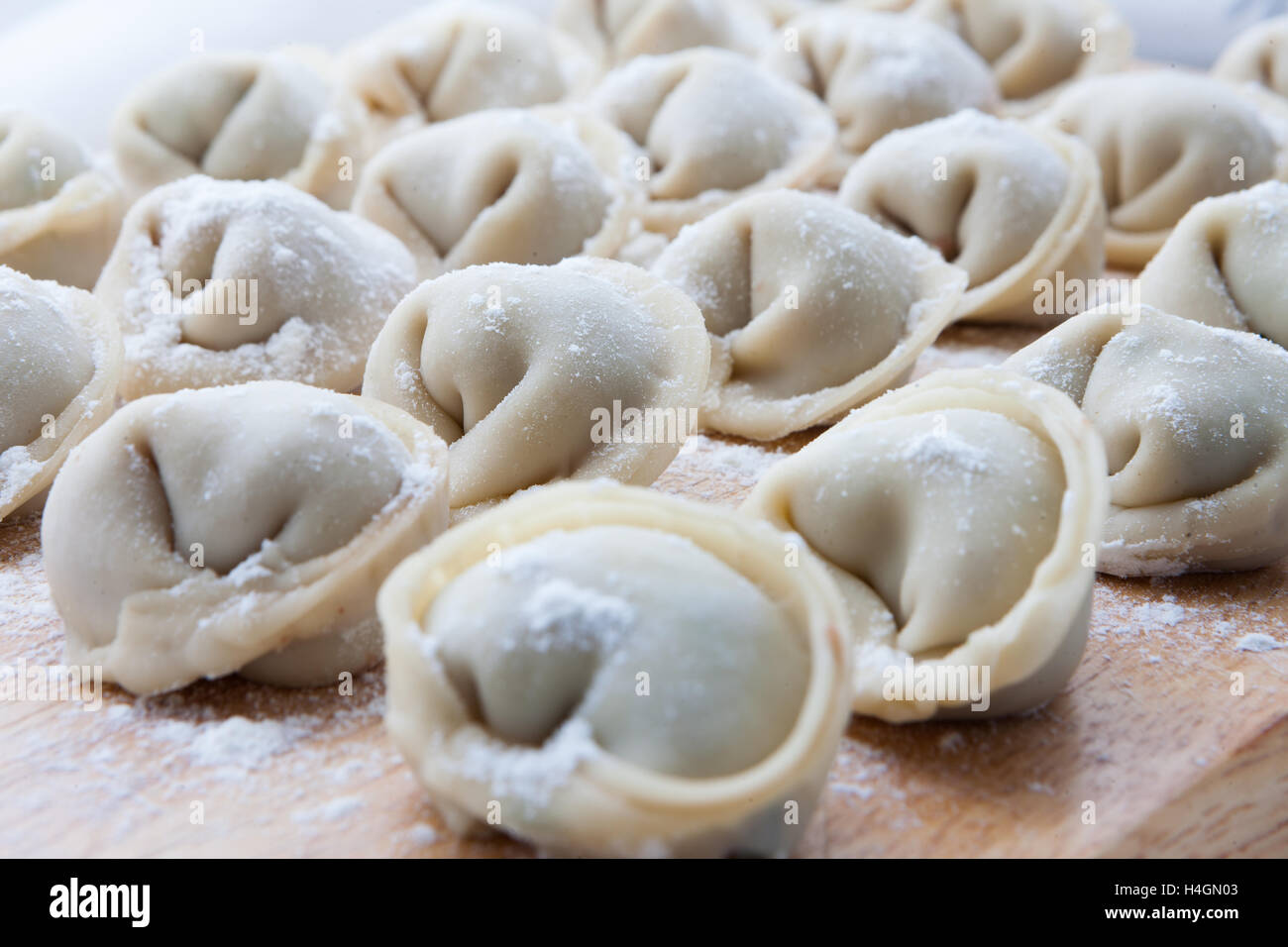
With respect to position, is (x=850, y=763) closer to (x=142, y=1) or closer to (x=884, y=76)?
(x=884, y=76)

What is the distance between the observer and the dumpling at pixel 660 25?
3236 millimetres

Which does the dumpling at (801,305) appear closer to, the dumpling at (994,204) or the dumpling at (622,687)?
the dumpling at (994,204)

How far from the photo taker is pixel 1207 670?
1.47 m

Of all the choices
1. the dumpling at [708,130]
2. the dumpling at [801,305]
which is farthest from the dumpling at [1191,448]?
the dumpling at [708,130]

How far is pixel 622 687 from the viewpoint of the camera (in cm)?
109

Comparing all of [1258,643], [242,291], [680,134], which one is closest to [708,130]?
[680,134]

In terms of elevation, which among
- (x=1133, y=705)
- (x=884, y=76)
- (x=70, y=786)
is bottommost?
(x=70, y=786)

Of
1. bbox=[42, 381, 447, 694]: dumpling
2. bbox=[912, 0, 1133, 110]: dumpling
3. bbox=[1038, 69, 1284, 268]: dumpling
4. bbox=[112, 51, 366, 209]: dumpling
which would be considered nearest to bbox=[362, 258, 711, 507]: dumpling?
bbox=[42, 381, 447, 694]: dumpling

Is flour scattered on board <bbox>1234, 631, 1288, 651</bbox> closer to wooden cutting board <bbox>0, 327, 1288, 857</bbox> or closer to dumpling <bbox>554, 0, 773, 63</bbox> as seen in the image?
wooden cutting board <bbox>0, 327, 1288, 857</bbox>

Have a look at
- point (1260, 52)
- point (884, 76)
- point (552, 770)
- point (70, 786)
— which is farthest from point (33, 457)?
point (1260, 52)

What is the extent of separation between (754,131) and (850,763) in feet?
5.33

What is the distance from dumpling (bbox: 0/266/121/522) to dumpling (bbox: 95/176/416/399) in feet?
0.53

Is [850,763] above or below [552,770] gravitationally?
below

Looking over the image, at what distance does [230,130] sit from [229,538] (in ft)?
4.75
